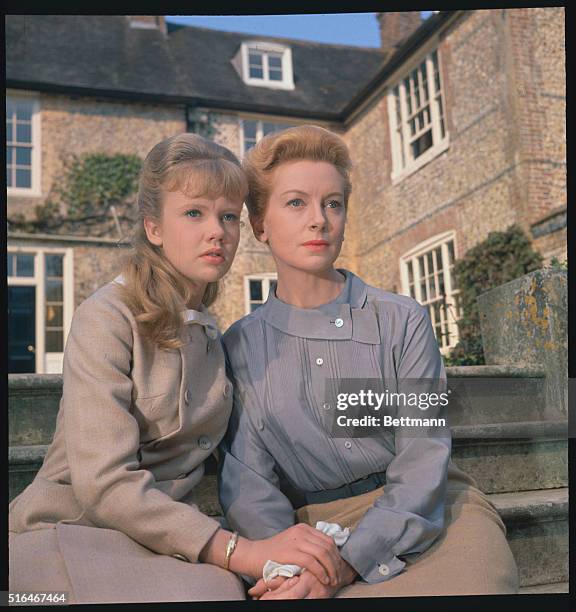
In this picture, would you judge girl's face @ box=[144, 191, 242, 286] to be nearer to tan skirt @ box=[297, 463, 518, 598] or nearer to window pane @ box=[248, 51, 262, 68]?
tan skirt @ box=[297, 463, 518, 598]

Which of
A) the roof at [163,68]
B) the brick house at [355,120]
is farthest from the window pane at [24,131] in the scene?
the roof at [163,68]

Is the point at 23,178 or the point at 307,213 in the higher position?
the point at 23,178

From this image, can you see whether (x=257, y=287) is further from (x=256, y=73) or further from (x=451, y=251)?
(x=256, y=73)

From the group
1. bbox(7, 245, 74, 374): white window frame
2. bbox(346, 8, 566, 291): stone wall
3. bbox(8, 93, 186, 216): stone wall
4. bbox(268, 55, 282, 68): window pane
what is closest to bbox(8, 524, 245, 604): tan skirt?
bbox(346, 8, 566, 291): stone wall

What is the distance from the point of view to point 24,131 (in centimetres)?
1017

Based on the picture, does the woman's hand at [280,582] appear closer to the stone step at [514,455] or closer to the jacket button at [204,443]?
the jacket button at [204,443]

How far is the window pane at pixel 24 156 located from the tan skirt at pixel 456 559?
987 centimetres

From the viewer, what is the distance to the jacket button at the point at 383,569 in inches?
57.5

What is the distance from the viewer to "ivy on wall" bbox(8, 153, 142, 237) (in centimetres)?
1025

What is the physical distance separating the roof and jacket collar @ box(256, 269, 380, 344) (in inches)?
350

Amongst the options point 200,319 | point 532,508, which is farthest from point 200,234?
point 532,508

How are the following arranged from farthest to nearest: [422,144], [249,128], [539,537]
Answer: [249,128] → [422,144] → [539,537]

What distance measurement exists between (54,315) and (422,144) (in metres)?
5.71

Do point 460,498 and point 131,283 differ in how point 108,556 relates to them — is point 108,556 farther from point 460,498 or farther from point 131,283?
point 460,498
